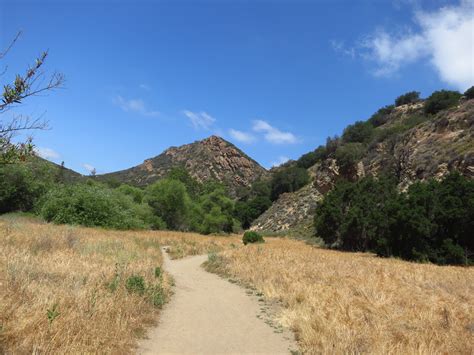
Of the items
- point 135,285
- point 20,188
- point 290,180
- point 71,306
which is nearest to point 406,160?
point 20,188

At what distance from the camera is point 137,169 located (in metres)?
148

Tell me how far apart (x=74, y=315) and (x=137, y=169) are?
14539 centimetres

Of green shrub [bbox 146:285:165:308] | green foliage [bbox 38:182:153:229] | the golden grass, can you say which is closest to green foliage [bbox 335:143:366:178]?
green foliage [bbox 38:182:153:229]

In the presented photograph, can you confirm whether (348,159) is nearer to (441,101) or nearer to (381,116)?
(441,101)

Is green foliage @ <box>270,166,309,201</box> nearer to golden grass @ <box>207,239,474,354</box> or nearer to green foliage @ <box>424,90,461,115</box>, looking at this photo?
green foliage @ <box>424,90,461,115</box>

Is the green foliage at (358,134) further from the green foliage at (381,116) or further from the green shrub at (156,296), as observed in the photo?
the green shrub at (156,296)

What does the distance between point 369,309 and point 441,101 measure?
74436 millimetres

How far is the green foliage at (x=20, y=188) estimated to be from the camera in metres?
46.6

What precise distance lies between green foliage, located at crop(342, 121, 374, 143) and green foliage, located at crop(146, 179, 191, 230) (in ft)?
135

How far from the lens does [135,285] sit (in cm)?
978

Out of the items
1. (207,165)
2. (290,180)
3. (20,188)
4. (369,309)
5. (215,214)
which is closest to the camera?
(369,309)

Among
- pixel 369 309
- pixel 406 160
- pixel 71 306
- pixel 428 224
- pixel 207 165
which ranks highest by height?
pixel 207 165

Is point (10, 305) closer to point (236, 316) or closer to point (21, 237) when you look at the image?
point (236, 316)

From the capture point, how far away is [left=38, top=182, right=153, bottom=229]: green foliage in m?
37.9
